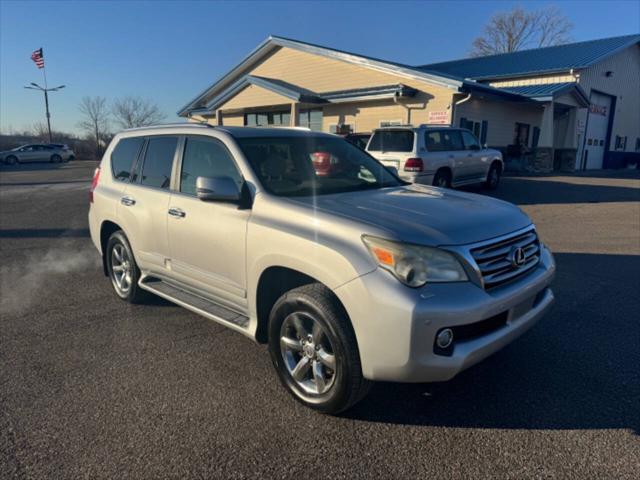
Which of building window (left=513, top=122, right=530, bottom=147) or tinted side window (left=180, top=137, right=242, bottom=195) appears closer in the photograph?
tinted side window (left=180, top=137, right=242, bottom=195)

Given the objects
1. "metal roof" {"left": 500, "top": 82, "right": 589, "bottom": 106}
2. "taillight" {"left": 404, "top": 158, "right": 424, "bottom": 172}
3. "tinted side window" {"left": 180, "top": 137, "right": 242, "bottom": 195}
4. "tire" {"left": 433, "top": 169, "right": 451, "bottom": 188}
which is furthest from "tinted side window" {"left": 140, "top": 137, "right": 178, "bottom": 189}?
"metal roof" {"left": 500, "top": 82, "right": 589, "bottom": 106}

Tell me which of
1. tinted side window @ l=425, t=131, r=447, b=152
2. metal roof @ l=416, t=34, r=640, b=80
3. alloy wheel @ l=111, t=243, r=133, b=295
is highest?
metal roof @ l=416, t=34, r=640, b=80

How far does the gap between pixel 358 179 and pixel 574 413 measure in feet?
7.82

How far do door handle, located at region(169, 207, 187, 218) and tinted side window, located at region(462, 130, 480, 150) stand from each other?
10686 millimetres

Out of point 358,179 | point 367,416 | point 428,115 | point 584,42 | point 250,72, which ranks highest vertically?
point 584,42

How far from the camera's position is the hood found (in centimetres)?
272

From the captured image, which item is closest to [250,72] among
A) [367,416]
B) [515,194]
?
[515,194]

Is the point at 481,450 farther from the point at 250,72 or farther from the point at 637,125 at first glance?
Answer: the point at 637,125

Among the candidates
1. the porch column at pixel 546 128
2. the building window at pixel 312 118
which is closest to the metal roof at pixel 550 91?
the porch column at pixel 546 128

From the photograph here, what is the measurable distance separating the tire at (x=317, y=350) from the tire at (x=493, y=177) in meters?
12.5

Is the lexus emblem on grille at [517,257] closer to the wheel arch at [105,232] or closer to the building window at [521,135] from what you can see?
the wheel arch at [105,232]

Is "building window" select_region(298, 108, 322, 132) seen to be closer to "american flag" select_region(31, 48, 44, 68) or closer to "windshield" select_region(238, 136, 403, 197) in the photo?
"windshield" select_region(238, 136, 403, 197)

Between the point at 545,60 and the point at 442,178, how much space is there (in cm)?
2009

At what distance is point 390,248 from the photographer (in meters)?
2.60
